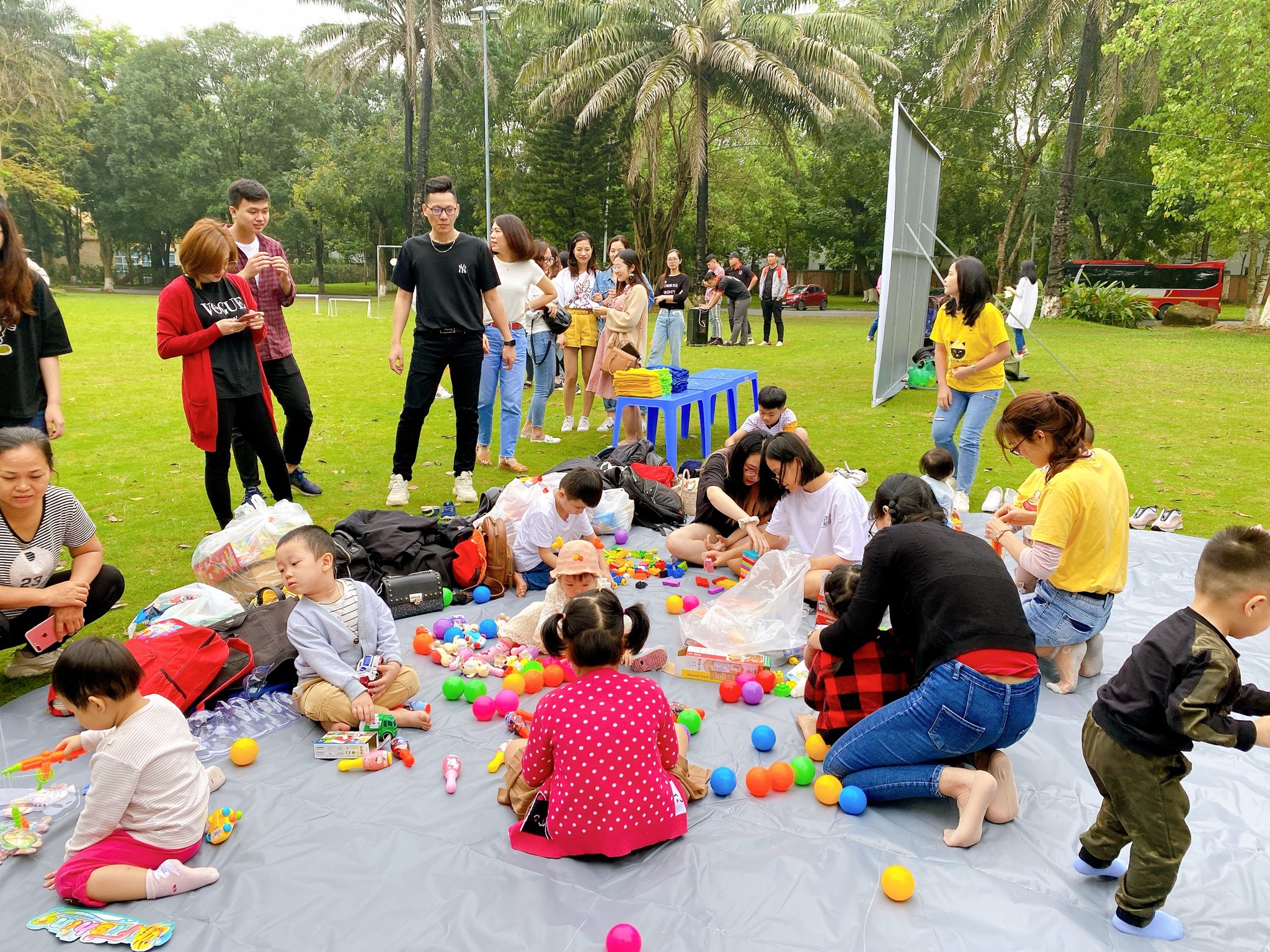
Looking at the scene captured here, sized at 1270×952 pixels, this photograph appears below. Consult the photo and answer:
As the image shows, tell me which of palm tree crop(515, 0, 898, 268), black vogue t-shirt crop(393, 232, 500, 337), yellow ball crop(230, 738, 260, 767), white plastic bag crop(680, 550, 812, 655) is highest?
palm tree crop(515, 0, 898, 268)

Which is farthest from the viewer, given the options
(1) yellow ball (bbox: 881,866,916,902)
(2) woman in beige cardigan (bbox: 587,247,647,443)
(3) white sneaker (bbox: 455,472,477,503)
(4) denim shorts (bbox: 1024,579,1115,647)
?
(2) woman in beige cardigan (bbox: 587,247,647,443)

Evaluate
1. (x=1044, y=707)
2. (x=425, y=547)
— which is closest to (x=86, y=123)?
(x=425, y=547)

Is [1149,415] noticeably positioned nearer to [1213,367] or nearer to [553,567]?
[1213,367]

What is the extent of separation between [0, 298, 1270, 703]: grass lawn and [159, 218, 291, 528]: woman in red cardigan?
0.85 m

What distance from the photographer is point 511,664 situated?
4.28 meters

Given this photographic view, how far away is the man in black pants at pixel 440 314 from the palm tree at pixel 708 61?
52.3 ft

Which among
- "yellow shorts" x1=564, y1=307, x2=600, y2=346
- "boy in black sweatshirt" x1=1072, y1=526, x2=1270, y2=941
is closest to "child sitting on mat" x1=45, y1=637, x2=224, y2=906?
"boy in black sweatshirt" x1=1072, y1=526, x2=1270, y2=941

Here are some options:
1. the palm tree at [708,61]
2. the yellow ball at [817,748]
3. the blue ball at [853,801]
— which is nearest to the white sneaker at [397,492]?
the yellow ball at [817,748]

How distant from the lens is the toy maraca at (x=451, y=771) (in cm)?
331

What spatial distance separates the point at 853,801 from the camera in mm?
3137

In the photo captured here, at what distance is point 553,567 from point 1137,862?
3360 millimetres

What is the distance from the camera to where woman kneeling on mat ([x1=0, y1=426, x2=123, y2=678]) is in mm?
3570

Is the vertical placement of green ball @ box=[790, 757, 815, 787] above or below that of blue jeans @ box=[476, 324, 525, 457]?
below

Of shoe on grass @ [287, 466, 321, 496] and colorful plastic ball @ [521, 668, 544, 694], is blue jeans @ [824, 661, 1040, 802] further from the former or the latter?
shoe on grass @ [287, 466, 321, 496]
